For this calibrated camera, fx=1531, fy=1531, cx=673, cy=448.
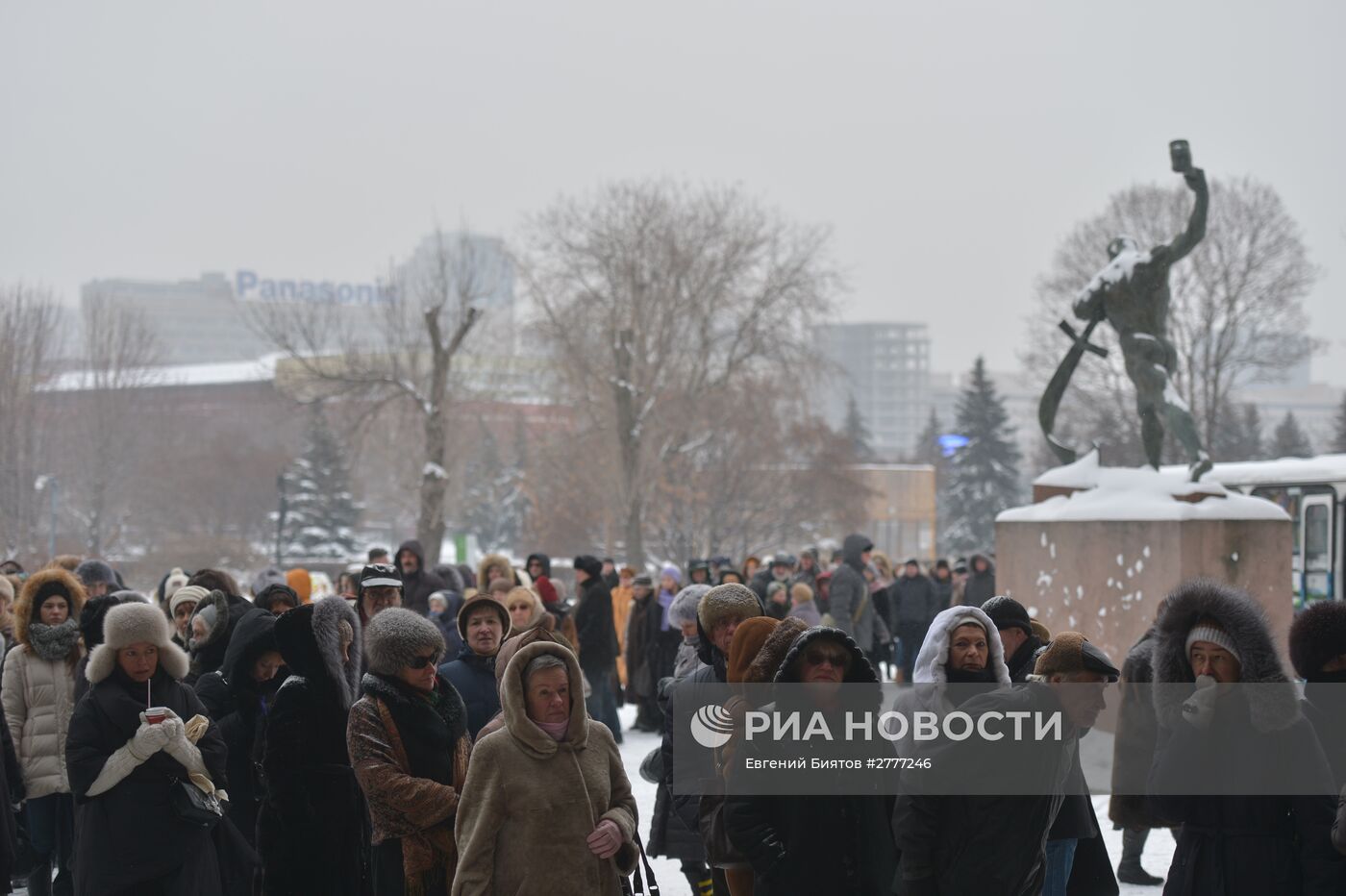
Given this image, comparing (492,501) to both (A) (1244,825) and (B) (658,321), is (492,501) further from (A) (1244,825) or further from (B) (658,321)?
(A) (1244,825)

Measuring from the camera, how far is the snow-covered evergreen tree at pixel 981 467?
64250 mm

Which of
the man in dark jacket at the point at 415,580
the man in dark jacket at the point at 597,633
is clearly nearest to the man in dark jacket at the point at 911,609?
the man in dark jacket at the point at 597,633

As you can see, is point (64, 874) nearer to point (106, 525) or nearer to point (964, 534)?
point (106, 525)

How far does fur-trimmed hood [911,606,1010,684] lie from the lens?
16.8 ft

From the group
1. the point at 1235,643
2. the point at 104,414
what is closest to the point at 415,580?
the point at 1235,643

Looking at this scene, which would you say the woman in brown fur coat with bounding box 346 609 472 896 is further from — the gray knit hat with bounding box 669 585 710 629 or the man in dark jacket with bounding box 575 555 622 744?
the man in dark jacket with bounding box 575 555 622 744

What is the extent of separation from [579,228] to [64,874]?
32.8 meters

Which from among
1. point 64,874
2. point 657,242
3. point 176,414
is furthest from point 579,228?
point 176,414

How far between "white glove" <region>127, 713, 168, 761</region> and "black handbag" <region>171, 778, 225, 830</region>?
18 centimetres

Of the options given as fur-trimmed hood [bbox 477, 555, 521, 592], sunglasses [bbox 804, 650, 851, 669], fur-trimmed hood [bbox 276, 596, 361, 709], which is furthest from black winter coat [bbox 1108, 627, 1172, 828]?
fur-trimmed hood [bbox 477, 555, 521, 592]

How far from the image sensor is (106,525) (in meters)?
57.5

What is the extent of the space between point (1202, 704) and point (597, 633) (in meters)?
9.93

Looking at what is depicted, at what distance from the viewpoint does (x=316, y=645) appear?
6117mm

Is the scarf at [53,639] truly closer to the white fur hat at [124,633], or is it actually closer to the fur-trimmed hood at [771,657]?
the white fur hat at [124,633]
